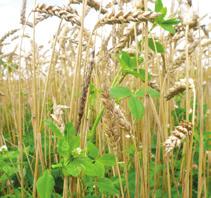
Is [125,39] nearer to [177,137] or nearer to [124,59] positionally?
[124,59]

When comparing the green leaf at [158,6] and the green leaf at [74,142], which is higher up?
the green leaf at [158,6]

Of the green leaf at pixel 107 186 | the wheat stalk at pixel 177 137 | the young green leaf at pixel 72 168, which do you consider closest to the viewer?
the wheat stalk at pixel 177 137

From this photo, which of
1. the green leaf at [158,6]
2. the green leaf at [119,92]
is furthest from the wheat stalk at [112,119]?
the green leaf at [158,6]

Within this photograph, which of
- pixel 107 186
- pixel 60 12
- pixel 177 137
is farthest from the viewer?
pixel 107 186

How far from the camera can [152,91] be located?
2.92 ft

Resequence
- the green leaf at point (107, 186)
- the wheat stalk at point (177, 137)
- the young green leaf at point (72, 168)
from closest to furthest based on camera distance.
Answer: the wheat stalk at point (177, 137)
the young green leaf at point (72, 168)
the green leaf at point (107, 186)

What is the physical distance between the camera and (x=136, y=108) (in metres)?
0.82

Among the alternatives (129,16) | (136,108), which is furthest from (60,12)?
(136,108)

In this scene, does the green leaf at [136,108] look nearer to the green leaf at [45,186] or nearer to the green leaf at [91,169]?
the green leaf at [91,169]

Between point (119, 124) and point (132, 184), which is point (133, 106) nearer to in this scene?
point (119, 124)

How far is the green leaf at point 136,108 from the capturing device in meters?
0.81

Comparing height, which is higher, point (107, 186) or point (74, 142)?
point (74, 142)

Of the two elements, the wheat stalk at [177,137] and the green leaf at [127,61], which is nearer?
the wheat stalk at [177,137]

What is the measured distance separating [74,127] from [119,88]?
5.3 inches
